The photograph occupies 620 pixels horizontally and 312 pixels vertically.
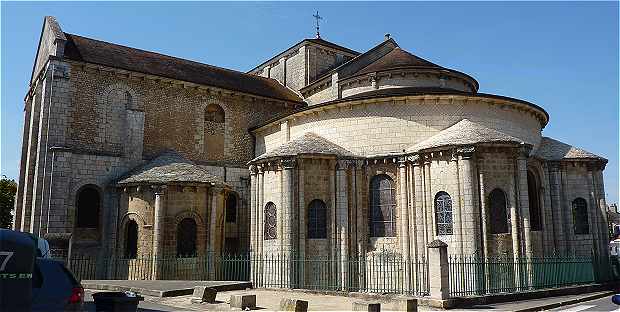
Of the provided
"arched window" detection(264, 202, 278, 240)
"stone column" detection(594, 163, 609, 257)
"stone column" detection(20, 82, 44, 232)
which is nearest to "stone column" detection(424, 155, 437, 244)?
"arched window" detection(264, 202, 278, 240)

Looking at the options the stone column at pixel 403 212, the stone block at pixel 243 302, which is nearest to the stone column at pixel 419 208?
the stone column at pixel 403 212

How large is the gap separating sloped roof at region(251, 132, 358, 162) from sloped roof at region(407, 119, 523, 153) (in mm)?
2858

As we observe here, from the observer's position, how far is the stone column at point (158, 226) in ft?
67.5

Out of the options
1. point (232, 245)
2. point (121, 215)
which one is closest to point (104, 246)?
point (121, 215)

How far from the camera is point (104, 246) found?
22141 millimetres

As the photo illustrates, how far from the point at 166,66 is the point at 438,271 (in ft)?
61.0

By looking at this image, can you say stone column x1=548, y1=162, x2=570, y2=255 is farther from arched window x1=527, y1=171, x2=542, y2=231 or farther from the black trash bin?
the black trash bin

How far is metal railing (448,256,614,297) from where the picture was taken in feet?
53.3

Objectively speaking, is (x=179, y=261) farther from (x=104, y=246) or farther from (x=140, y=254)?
(x=104, y=246)

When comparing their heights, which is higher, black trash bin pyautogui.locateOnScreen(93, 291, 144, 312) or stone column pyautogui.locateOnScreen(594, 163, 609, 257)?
stone column pyautogui.locateOnScreen(594, 163, 609, 257)

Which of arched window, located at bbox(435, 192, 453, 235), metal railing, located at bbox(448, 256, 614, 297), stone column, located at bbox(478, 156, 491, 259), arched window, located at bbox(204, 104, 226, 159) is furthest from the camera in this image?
arched window, located at bbox(204, 104, 226, 159)

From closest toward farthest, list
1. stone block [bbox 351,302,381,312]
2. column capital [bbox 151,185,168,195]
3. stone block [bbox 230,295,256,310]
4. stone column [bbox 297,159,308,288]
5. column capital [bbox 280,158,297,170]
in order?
stone block [bbox 351,302,381,312], stone block [bbox 230,295,256,310], stone column [bbox 297,159,308,288], column capital [bbox 280,158,297,170], column capital [bbox 151,185,168,195]

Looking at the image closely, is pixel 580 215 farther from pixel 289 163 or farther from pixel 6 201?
pixel 6 201

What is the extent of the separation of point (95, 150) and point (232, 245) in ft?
25.4
